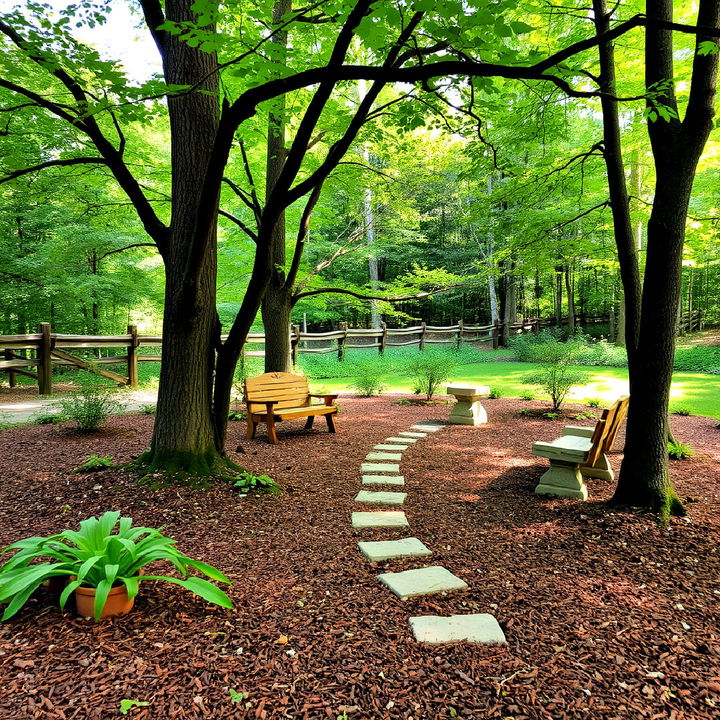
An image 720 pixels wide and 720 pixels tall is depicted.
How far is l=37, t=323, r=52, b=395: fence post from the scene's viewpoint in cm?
895

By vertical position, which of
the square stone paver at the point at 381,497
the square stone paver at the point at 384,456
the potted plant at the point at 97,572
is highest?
the potted plant at the point at 97,572

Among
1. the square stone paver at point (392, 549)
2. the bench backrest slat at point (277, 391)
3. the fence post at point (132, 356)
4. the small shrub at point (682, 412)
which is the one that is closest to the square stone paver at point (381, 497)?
the square stone paver at point (392, 549)

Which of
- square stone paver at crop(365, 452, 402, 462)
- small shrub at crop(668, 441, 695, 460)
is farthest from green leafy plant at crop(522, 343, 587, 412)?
square stone paver at crop(365, 452, 402, 462)

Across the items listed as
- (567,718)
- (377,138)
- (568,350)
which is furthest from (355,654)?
(568,350)

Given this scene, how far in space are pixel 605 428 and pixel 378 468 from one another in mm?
2162

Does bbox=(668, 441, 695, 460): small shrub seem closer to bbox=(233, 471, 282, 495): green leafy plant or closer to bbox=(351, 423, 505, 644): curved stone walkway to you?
bbox=(351, 423, 505, 644): curved stone walkway

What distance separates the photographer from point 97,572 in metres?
1.97

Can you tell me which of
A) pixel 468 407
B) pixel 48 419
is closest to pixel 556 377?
pixel 468 407

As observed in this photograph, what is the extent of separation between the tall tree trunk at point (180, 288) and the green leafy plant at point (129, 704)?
239 centimetres

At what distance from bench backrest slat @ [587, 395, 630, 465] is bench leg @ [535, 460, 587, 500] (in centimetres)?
17

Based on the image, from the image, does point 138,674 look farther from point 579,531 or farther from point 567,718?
point 579,531

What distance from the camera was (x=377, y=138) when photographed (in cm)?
566

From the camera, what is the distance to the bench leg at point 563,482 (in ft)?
12.6

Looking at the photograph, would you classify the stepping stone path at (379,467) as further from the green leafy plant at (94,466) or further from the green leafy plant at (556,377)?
the green leafy plant at (556,377)
